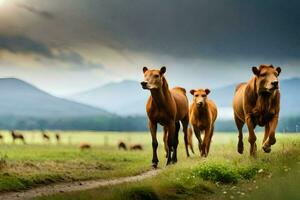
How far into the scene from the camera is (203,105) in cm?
2347

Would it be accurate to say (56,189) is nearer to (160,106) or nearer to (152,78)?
(152,78)

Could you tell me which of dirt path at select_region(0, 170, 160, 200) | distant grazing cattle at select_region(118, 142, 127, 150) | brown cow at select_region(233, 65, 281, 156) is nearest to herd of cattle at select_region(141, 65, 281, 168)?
brown cow at select_region(233, 65, 281, 156)

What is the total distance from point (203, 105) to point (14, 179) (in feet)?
24.9

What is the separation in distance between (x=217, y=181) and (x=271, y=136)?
2069 millimetres

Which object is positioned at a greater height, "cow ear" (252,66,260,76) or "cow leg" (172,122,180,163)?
"cow ear" (252,66,260,76)

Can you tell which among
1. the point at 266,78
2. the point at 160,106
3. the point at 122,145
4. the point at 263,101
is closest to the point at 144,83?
the point at 160,106

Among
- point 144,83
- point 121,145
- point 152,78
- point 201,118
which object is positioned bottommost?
point 121,145

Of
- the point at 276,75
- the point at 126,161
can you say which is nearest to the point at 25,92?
the point at 126,161

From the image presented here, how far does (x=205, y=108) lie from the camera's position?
2380 centimetres

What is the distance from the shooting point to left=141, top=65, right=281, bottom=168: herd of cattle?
18.8 meters

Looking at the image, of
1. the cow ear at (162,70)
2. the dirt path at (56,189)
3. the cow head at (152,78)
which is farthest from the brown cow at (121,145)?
the cow head at (152,78)

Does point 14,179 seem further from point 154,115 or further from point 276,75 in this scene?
point 276,75

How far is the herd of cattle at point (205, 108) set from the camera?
1879 cm

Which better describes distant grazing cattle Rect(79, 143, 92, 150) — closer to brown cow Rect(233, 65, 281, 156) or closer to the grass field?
the grass field
